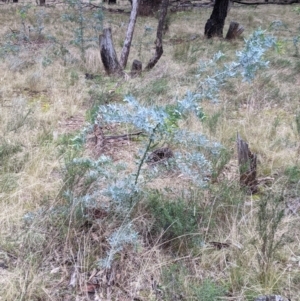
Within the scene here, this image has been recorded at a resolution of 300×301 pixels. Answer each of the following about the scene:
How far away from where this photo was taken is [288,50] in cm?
820

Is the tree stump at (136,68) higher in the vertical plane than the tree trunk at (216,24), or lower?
lower

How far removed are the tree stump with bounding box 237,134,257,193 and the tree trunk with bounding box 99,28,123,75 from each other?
4.08 meters

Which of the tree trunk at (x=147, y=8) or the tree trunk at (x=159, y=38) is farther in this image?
the tree trunk at (x=147, y=8)

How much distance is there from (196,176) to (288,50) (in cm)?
630

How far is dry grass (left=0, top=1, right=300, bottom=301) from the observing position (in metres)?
2.18

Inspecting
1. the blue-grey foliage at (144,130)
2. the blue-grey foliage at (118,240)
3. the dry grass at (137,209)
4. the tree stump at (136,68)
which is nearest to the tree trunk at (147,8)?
the tree stump at (136,68)

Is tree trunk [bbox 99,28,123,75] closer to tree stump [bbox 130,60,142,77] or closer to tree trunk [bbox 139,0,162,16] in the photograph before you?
tree stump [bbox 130,60,142,77]

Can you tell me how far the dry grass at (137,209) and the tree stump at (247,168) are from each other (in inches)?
4.1

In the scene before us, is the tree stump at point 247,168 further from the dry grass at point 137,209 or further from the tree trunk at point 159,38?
the tree trunk at point 159,38

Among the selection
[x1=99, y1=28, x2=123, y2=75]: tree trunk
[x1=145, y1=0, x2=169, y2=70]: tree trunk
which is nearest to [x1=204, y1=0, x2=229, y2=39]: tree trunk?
[x1=145, y1=0, x2=169, y2=70]: tree trunk

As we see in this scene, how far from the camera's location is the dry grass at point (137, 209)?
2.18 metres

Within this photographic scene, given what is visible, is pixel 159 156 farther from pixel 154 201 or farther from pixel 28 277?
pixel 28 277

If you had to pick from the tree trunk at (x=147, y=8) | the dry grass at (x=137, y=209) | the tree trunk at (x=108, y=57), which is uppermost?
the tree trunk at (x=147, y=8)

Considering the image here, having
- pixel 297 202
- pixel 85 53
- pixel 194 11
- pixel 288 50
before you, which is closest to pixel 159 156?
pixel 297 202
